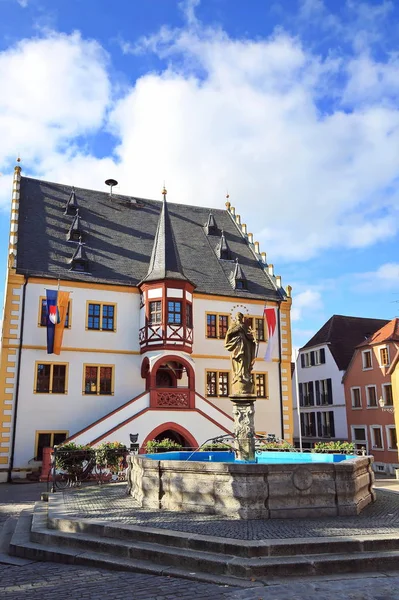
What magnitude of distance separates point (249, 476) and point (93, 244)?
23.6 m

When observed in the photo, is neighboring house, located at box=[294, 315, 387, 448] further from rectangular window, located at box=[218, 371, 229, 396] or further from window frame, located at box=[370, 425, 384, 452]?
rectangular window, located at box=[218, 371, 229, 396]

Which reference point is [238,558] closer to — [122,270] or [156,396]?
[156,396]

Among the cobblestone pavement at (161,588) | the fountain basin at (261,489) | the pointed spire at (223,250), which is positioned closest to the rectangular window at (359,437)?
the pointed spire at (223,250)

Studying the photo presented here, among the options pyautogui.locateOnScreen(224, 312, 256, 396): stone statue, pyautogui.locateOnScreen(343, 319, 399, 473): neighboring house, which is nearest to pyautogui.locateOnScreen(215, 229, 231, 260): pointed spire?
pyautogui.locateOnScreen(343, 319, 399, 473): neighboring house

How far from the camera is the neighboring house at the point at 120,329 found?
87.1 ft

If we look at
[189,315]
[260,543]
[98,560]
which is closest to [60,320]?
[189,315]

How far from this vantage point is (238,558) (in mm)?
7969

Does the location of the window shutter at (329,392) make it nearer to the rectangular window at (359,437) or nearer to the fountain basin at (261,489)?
the rectangular window at (359,437)

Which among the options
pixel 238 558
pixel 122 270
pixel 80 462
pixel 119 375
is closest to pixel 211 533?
pixel 238 558

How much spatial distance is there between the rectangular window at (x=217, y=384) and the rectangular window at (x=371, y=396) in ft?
41.3

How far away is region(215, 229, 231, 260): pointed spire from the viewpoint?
35.0 metres

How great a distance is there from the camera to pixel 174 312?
29047 mm

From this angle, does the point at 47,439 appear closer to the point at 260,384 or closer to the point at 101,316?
the point at 101,316

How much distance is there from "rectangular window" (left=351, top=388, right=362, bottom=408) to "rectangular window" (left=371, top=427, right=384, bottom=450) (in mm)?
2386
